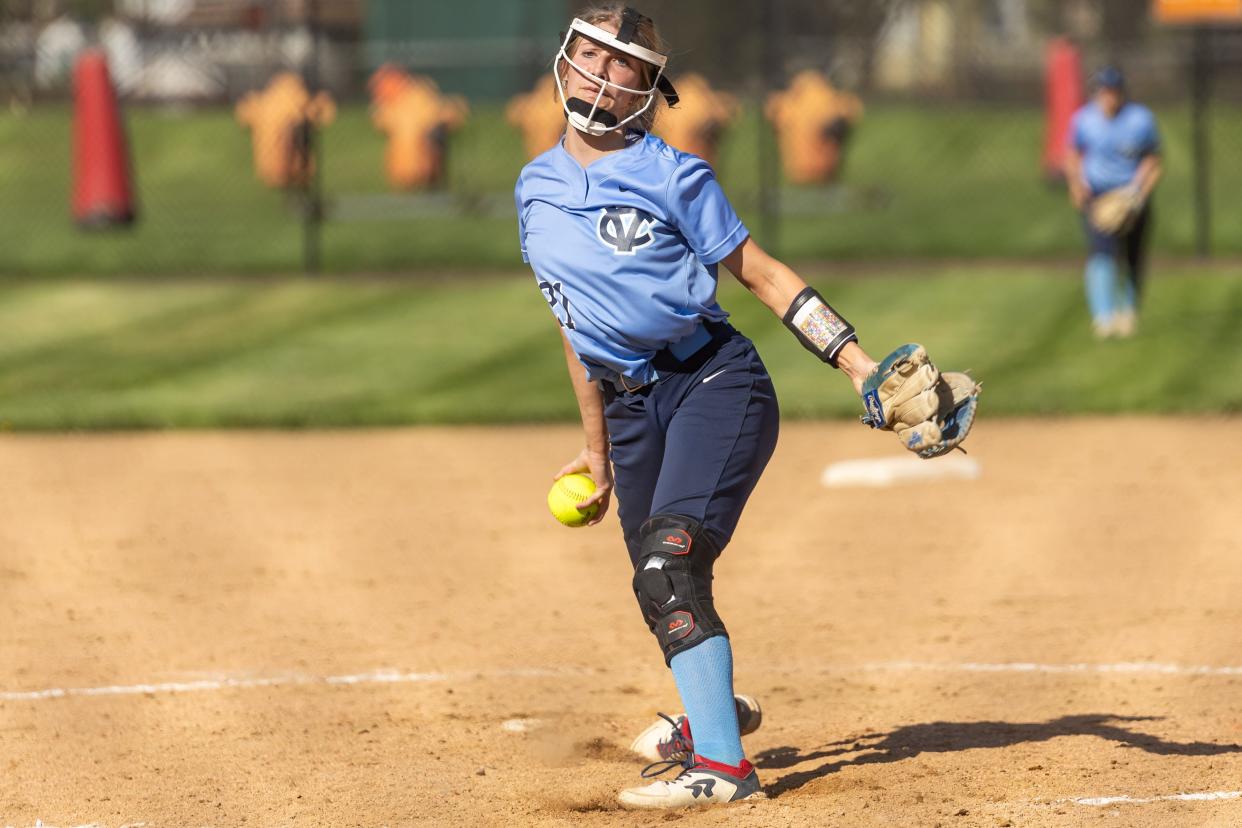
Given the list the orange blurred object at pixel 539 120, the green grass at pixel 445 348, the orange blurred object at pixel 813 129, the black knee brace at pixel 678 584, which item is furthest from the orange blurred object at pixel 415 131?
the black knee brace at pixel 678 584

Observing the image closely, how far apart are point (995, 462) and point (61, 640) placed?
5915 mm

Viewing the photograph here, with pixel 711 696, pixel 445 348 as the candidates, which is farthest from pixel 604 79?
pixel 445 348

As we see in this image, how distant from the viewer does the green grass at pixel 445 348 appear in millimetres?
13602

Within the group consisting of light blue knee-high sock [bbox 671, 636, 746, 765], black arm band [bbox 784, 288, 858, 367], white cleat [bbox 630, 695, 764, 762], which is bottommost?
white cleat [bbox 630, 695, 764, 762]

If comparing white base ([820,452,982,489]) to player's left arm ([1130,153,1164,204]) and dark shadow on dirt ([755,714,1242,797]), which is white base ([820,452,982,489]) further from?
player's left arm ([1130,153,1164,204])

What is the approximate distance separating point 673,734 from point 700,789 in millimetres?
622

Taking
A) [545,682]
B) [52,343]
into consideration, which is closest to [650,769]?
[545,682]

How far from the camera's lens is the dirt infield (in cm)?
565

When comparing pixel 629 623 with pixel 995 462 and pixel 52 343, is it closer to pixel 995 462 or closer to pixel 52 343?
pixel 995 462

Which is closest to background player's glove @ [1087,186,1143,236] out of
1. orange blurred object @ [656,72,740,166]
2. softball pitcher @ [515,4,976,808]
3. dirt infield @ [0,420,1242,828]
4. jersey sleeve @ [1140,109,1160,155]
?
jersey sleeve @ [1140,109,1160,155]

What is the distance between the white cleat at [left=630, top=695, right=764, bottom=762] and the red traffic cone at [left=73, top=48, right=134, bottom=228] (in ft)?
58.9

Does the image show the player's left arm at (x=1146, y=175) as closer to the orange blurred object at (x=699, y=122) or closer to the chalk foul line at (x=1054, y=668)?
the orange blurred object at (x=699, y=122)

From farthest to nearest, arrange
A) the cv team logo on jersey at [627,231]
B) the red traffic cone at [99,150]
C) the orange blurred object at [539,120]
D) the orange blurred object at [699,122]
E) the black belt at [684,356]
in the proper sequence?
the orange blurred object at [539,120] < the orange blurred object at [699,122] < the red traffic cone at [99,150] < the black belt at [684,356] < the cv team logo on jersey at [627,231]

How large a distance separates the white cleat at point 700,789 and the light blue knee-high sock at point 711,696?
0.03 meters
